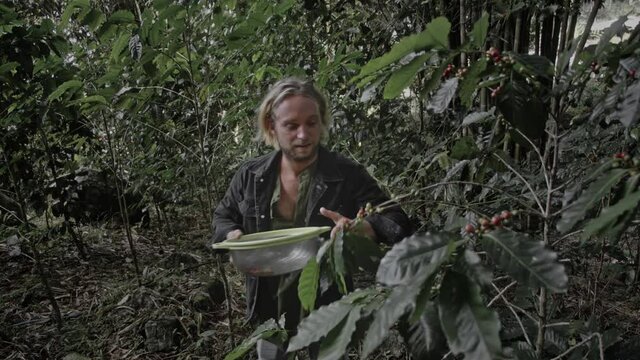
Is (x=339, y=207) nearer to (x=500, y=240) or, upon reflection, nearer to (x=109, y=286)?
(x=500, y=240)

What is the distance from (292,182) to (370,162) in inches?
37.9

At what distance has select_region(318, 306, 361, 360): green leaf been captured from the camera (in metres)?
0.60

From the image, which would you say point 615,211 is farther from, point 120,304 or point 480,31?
point 120,304

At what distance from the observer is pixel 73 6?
1365 millimetres

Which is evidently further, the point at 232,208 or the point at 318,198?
the point at 232,208

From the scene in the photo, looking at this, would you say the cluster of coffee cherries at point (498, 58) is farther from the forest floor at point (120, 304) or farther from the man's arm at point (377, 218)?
the forest floor at point (120, 304)

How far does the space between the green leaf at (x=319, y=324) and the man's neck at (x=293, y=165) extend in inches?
31.4

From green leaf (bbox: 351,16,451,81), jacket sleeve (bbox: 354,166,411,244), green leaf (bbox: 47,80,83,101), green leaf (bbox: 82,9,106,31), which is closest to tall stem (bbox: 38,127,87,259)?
green leaf (bbox: 47,80,83,101)

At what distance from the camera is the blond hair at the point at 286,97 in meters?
1.42

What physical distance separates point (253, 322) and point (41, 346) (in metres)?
1.31

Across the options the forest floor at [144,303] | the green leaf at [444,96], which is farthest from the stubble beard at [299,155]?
the forest floor at [144,303]

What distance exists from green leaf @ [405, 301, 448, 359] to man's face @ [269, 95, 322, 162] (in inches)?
31.1

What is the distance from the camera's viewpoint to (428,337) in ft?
1.93

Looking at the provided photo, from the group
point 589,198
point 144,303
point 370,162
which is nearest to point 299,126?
point 589,198
